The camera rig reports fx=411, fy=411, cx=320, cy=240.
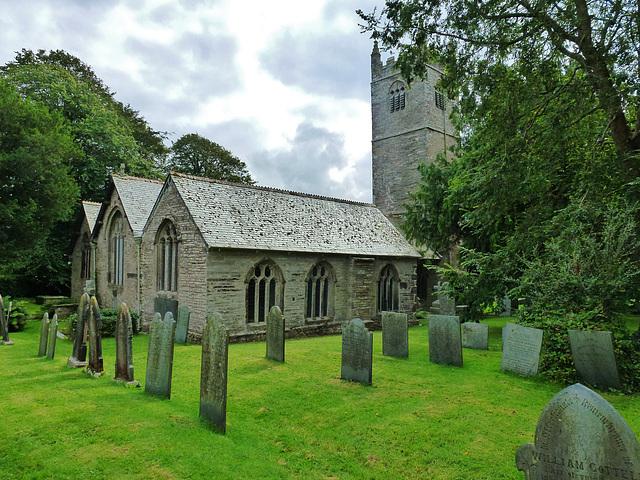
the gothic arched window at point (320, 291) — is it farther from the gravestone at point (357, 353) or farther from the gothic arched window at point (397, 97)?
the gothic arched window at point (397, 97)

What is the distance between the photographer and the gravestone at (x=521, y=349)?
32.5ft

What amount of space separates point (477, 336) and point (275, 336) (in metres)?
6.89

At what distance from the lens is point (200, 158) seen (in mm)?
40125

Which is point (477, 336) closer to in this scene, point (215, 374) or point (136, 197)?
point (215, 374)

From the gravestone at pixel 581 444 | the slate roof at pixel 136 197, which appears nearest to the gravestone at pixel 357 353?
the gravestone at pixel 581 444

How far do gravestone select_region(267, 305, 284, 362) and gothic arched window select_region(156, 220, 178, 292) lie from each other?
6479mm

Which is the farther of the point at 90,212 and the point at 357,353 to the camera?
the point at 90,212

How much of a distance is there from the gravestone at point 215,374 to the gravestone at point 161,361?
1.24m

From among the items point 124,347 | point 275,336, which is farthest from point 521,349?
point 124,347

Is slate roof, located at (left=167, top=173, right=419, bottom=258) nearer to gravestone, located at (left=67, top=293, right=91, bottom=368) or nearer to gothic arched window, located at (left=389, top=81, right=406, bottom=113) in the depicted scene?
gravestone, located at (left=67, top=293, right=91, bottom=368)

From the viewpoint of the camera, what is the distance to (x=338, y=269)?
1878 centimetres

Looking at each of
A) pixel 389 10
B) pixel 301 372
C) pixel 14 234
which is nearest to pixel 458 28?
pixel 389 10

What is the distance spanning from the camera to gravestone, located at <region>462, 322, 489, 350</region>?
13.8 metres

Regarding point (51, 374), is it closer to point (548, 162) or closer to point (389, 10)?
point (389, 10)
